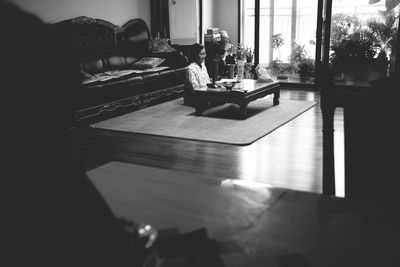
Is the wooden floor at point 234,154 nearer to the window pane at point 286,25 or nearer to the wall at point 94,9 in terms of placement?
the wall at point 94,9

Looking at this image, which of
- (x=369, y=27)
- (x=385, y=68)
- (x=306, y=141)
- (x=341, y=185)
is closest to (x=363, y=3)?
(x=369, y=27)

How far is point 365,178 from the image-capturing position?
1.41 m

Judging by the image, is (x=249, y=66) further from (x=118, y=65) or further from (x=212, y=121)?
(x=212, y=121)

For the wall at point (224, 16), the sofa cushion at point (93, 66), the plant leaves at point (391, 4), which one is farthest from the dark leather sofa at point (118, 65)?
the plant leaves at point (391, 4)

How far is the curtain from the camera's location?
7.98 m

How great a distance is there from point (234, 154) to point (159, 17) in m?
4.80

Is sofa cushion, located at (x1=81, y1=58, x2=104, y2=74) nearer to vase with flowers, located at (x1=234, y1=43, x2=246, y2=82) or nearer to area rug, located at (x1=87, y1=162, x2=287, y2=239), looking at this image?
vase with flowers, located at (x1=234, y1=43, x2=246, y2=82)

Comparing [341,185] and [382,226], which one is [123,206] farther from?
[341,185]

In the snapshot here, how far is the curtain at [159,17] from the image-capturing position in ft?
26.2

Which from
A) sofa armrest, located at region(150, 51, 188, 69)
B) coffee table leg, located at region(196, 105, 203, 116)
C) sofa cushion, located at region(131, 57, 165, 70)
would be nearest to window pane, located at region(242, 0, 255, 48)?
sofa armrest, located at region(150, 51, 188, 69)

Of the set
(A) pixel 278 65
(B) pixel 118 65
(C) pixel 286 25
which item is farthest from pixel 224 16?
(B) pixel 118 65

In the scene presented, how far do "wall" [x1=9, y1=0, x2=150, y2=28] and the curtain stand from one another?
10 cm

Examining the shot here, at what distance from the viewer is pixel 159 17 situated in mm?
8055

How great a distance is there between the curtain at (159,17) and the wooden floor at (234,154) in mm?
3557
